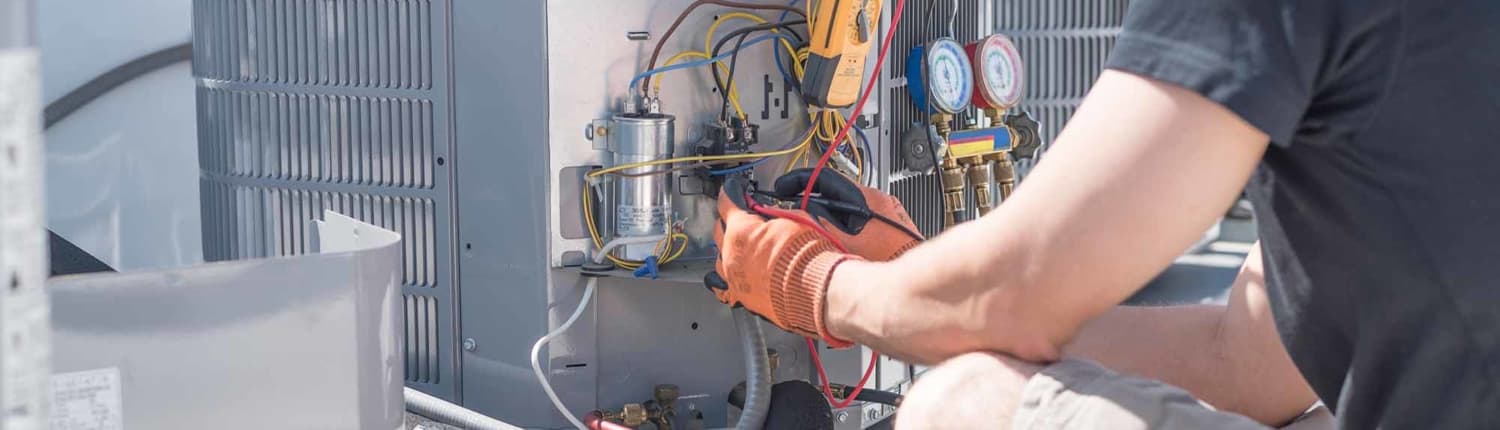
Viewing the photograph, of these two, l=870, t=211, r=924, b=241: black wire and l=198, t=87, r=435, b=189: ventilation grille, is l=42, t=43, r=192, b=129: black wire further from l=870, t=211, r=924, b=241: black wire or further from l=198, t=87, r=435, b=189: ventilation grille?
l=870, t=211, r=924, b=241: black wire

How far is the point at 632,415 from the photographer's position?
1.92 meters

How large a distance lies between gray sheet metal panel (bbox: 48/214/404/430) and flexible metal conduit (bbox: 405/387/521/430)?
32 cm

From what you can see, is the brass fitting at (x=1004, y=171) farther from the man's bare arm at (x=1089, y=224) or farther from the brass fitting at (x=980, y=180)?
the man's bare arm at (x=1089, y=224)

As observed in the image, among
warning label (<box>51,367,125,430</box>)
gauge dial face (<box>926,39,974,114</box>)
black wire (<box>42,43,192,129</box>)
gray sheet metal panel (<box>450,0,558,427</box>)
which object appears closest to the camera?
warning label (<box>51,367,125,430</box>)

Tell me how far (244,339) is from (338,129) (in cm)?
63

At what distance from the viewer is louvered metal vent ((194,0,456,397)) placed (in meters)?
1.91

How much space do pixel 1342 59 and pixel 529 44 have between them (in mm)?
975

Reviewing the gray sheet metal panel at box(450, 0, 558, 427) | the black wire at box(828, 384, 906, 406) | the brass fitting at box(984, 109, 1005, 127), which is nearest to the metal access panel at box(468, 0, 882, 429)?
the gray sheet metal panel at box(450, 0, 558, 427)

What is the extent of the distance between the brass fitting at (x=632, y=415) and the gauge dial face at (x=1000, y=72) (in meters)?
0.72

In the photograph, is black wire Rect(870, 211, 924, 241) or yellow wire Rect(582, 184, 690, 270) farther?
yellow wire Rect(582, 184, 690, 270)

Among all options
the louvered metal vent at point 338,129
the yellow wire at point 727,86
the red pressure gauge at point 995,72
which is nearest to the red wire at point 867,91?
the yellow wire at point 727,86

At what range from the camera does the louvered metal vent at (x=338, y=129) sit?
6.28 ft

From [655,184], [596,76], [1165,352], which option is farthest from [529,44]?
[1165,352]

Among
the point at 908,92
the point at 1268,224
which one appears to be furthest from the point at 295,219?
the point at 1268,224
